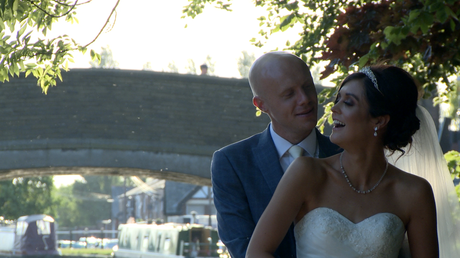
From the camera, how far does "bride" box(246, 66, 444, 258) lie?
2408 mm

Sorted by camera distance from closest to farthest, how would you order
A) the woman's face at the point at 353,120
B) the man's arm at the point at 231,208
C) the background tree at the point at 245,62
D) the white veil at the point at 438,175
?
the woman's face at the point at 353,120, the man's arm at the point at 231,208, the white veil at the point at 438,175, the background tree at the point at 245,62

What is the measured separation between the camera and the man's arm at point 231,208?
257 cm

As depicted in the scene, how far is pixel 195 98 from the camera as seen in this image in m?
15.6

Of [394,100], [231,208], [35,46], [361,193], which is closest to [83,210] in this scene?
[35,46]

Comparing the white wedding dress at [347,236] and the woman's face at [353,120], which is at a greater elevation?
the woman's face at [353,120]

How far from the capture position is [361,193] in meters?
2.50

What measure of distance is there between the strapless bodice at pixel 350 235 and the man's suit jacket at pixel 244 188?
0.57ft

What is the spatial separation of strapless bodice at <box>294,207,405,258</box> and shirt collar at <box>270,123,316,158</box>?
0.48 metres

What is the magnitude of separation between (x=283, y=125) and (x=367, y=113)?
0.54 meters

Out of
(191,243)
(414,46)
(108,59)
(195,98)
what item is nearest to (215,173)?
(414,46)

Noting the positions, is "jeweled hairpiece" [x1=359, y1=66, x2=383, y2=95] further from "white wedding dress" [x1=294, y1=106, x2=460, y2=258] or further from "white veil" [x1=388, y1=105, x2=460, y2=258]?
"white veil" [x1=388, y1=105, x2=460, y2=258]

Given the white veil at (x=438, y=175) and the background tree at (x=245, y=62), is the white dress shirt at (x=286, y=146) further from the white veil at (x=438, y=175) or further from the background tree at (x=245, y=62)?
the background tree at (x=245, y=62)

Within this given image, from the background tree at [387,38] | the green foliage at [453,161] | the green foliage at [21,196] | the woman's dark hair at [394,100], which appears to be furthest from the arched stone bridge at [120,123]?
the green foliage at [21,196]

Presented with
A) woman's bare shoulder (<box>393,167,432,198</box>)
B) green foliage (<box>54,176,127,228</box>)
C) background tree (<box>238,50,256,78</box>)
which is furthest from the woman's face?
green foliage (<box>54,176,127,228</box>)
